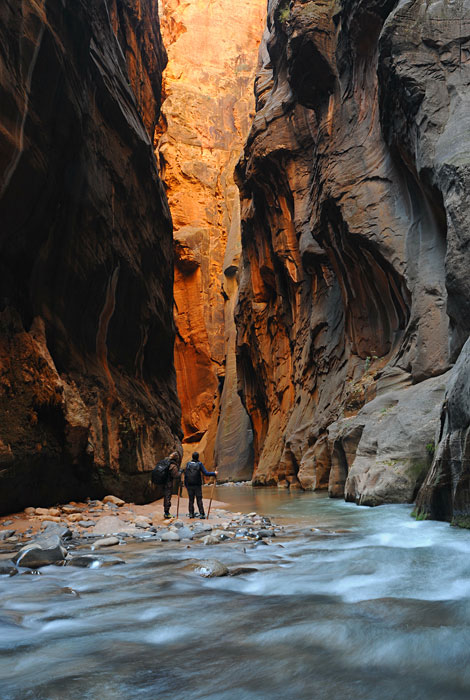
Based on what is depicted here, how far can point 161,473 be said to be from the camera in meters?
10.3

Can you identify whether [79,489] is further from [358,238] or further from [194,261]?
[194,261]

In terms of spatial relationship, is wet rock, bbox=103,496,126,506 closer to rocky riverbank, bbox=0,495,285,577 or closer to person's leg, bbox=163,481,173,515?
rocky riverbank, bbox=0,495,285,577

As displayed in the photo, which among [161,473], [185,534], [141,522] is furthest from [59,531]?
[161,473]

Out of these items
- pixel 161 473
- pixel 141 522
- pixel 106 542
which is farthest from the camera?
pixel 161 473

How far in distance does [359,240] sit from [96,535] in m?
13.4

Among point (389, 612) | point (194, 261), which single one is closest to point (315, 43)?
point (389, 612)

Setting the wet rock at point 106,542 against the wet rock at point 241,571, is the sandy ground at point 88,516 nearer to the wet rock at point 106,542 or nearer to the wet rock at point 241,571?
the wet rock at point 106,542

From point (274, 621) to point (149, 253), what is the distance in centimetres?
1402

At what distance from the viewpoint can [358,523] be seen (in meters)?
7.42

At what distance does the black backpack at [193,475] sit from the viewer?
10344mm

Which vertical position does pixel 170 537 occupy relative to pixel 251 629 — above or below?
below

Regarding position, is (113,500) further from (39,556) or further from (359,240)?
(359,240)

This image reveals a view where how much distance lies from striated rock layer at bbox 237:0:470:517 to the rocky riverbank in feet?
8.88

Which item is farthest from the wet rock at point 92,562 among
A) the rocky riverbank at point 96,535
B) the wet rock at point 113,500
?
the wet rock at point 113,500
